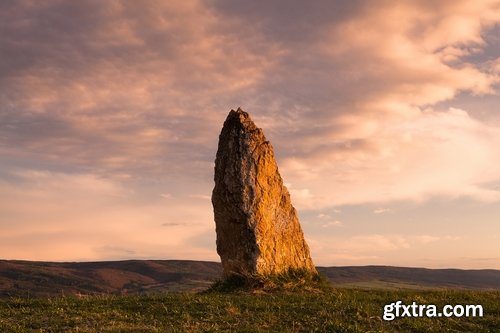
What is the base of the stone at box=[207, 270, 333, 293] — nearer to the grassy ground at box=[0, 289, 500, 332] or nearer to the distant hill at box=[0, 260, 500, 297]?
the grassy ground at box=[0, 289, 500, 332]

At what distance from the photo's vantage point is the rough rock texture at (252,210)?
2909cm

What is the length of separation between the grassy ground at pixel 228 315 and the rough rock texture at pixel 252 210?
13.6 feet

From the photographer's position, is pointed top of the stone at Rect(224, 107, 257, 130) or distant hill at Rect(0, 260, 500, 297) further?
distant hill at Rect(0, 260, 500, 297)

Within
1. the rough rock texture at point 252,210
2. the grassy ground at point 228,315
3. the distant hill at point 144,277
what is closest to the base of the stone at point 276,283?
the rough rock texture at point 252,210

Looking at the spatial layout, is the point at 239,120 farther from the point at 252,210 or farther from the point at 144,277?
the point at 144,277

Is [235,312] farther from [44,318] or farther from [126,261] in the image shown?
[126,261]

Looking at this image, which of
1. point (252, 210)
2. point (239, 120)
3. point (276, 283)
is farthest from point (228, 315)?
point (239, 120)

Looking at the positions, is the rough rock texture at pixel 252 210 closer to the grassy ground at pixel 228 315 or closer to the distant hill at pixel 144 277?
the grassy ground at pixel 228 315

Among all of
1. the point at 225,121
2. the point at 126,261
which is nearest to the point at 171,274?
the point at 126,261

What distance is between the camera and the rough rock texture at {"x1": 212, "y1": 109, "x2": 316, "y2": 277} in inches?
1145

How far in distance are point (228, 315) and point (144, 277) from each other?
475ft

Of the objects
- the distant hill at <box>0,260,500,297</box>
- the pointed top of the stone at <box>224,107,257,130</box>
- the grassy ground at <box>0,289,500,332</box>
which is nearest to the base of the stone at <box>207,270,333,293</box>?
the grassy ground at <box>0,289,500,332</box>

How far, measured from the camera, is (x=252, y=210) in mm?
29406

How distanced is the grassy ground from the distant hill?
→ 84.3m
